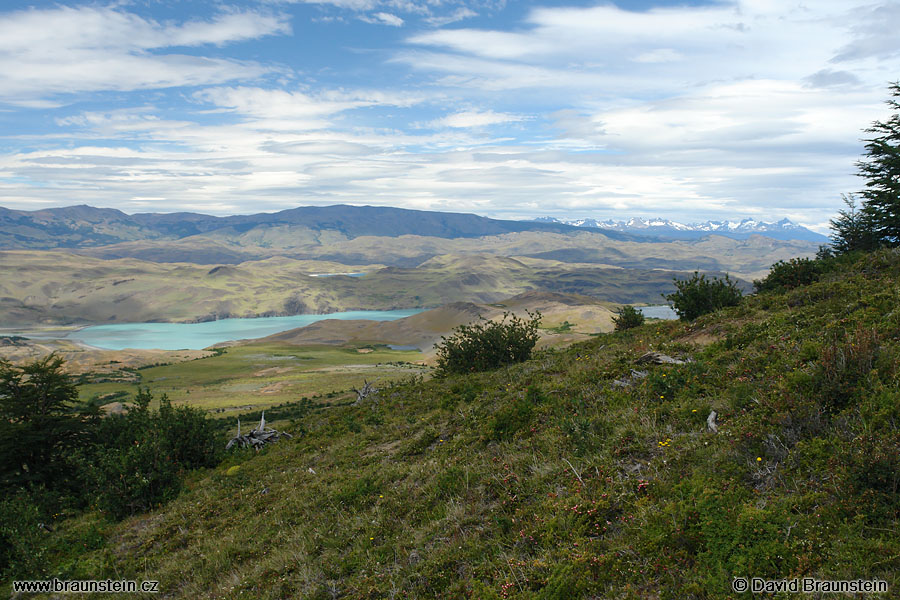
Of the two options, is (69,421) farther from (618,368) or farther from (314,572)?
(618,368)

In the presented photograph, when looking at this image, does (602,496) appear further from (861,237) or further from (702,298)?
(861,237)

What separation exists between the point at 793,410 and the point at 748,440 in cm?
94

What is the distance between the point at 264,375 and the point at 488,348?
321ft

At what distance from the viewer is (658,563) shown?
5.85 m

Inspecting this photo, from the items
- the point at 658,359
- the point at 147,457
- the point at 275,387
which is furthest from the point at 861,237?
the point at 275,387

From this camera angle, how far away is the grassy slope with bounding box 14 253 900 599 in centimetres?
571

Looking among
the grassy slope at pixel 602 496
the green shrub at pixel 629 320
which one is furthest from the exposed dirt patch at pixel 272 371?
the grassy slope at pixel 602 496

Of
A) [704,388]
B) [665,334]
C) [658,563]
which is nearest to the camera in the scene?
[658,563]

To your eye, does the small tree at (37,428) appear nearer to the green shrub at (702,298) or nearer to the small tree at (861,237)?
the green shrub at (702,298)

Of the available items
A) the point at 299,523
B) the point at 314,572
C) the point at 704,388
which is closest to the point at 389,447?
Answer: the point at 299,523

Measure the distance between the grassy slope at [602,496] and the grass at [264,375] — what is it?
5958 centimetres

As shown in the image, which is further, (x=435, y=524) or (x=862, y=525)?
(x=435, y=524)

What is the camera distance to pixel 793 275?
2192cm

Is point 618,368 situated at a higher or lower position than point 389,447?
higher
